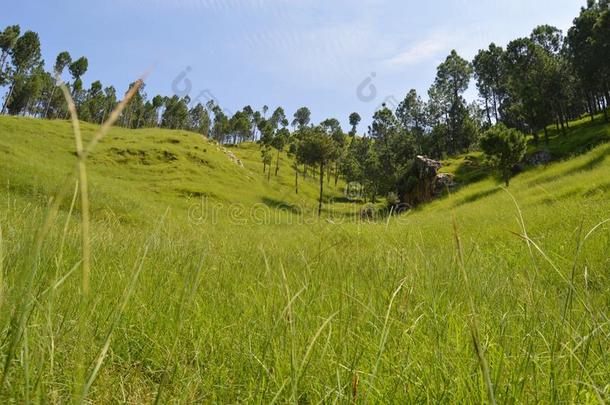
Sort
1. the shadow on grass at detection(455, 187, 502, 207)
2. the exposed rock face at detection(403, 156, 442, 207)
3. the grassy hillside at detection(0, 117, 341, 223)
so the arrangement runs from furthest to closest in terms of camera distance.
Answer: the exposed rock face at detection(403, 156, 442, 207) < the grassy hillside at detection(0, 117, 341, 223) < the shadow on grass at detection(455, 187, 502, 207)

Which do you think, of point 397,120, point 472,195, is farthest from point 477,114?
point 472,195

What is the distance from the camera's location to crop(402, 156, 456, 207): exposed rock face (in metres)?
48.6

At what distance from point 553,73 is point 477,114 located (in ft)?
91.3

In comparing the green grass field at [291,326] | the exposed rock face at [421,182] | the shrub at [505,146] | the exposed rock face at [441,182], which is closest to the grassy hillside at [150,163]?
the exposed rock face at [421,182]

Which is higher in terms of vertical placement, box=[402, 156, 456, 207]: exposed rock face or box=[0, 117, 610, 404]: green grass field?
box=[0, 117, 610, 404]: green grass field

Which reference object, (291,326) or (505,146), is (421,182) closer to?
(505,146)

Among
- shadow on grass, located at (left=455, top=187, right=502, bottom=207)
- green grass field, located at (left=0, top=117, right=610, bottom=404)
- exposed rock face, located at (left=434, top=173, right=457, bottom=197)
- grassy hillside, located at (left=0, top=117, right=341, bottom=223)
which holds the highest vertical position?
grassy hillside, located at (left=0, top=117, right=341, bottom=223)

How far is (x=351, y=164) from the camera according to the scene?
284 ft

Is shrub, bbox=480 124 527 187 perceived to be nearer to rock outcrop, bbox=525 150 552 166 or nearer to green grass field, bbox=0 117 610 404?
rock outcrop, bbox=525 150 552 166

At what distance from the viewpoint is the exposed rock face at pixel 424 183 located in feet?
159

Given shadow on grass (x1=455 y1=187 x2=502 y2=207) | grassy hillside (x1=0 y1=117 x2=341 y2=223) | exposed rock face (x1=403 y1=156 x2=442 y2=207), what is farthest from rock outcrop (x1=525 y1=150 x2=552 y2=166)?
grassy hillside (x1=0 y1=117 x2=341 y2=223)

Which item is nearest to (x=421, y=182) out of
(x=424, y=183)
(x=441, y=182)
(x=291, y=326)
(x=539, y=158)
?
(x=424, y=183)

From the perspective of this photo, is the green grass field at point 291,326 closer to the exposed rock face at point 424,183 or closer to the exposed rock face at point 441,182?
the exposed rock face at point 441,182

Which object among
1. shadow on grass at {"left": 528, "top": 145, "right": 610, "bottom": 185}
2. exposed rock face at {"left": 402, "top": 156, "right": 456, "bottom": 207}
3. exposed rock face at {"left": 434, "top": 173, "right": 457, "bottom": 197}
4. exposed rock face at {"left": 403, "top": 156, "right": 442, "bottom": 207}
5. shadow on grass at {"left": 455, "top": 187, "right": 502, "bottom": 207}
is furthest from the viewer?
exposed rock face at {"left": 403, "top": 156, "right": 442, "bottom": 207}
